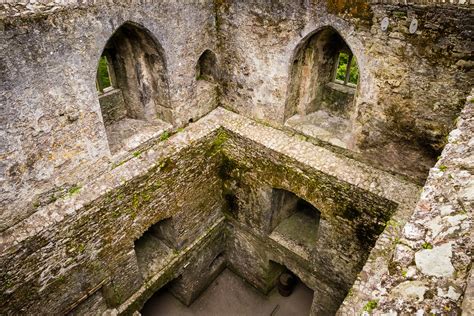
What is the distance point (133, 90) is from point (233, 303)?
259 inches

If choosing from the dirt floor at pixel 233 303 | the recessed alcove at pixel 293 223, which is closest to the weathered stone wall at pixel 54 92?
the recessed alcove at pixel 293 223

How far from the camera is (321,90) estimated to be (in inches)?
331

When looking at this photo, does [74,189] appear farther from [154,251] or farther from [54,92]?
[154,251]

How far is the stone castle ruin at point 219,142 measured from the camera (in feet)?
17.4

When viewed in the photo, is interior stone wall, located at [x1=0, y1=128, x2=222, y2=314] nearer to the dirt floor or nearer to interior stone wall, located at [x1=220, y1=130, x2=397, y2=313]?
interior stone wall, located at [x1=220, y1=130, x2=397, y2=313]

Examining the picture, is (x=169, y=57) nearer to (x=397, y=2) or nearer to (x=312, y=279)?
(x=397, y=2)

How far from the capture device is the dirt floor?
996 cm

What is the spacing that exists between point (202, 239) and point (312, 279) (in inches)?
117

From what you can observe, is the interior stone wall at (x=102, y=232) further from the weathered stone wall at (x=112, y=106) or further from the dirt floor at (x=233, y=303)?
the dirt floor at (x=233, y=303)

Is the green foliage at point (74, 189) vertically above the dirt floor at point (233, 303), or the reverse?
the green foliage at point (74, 189)

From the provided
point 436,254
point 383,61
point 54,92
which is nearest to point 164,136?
point 54,92

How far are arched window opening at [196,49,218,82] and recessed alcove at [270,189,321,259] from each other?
324 centimetres

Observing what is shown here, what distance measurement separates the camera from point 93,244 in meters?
6.59

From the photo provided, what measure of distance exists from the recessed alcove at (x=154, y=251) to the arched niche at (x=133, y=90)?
2.31m
